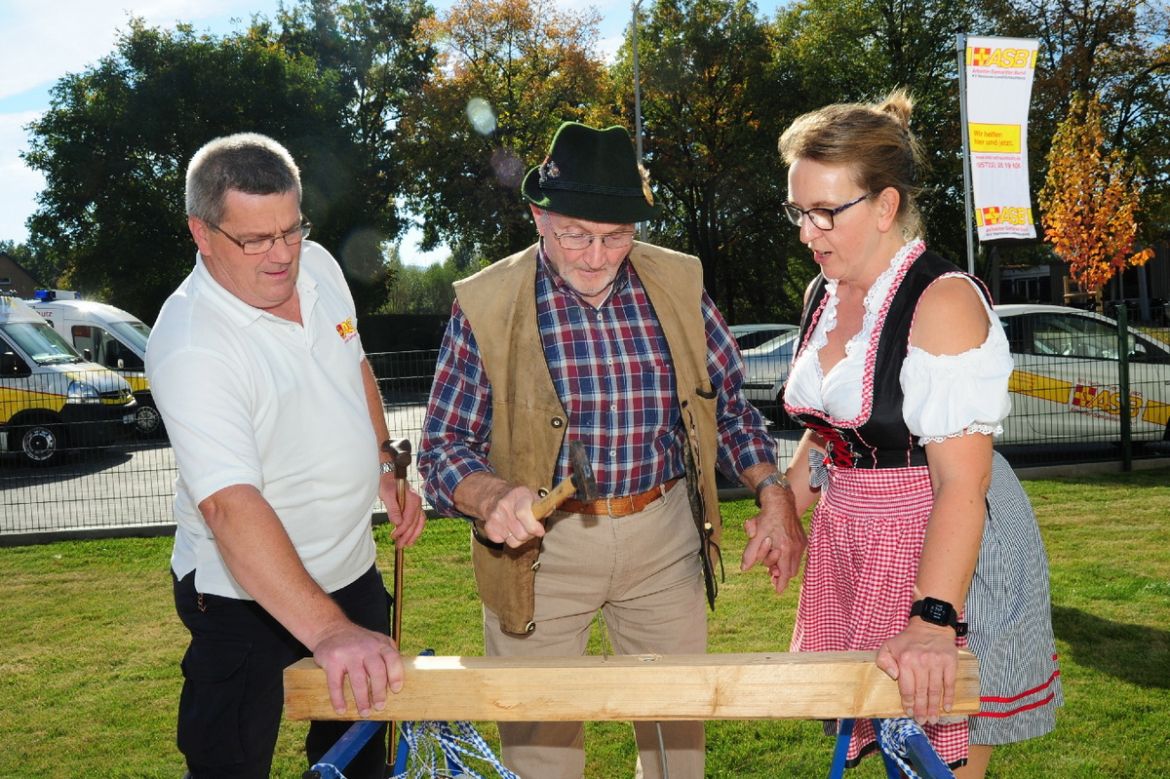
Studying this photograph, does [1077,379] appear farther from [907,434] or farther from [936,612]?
[936,612]

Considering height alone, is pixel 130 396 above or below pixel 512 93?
below

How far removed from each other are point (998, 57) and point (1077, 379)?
3.10 metres

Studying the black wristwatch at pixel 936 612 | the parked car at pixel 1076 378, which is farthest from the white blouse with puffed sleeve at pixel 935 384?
the parked car at pixel 1076 378

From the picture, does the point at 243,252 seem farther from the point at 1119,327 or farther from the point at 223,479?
the point at 1119,327

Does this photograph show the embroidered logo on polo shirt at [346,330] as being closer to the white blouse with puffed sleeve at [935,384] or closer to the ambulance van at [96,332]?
the white blouse with puffed sleeve at [935,384]

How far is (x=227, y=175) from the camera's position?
2369 millimetres

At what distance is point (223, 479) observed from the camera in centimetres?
214

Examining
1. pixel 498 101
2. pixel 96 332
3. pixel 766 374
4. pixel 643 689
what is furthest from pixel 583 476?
pixel 498 101

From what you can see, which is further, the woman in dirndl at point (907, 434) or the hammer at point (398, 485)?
the hammer at point (398, 485)

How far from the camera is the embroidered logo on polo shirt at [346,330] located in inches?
111

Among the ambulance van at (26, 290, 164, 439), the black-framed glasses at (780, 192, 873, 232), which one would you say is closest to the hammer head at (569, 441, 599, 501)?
the black-framed glasses at (780, 192, 873, 232)

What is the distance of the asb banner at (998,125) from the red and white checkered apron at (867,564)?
25.6ft

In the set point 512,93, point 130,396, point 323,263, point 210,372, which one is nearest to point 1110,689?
point 323,263

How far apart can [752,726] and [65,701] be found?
331cm
